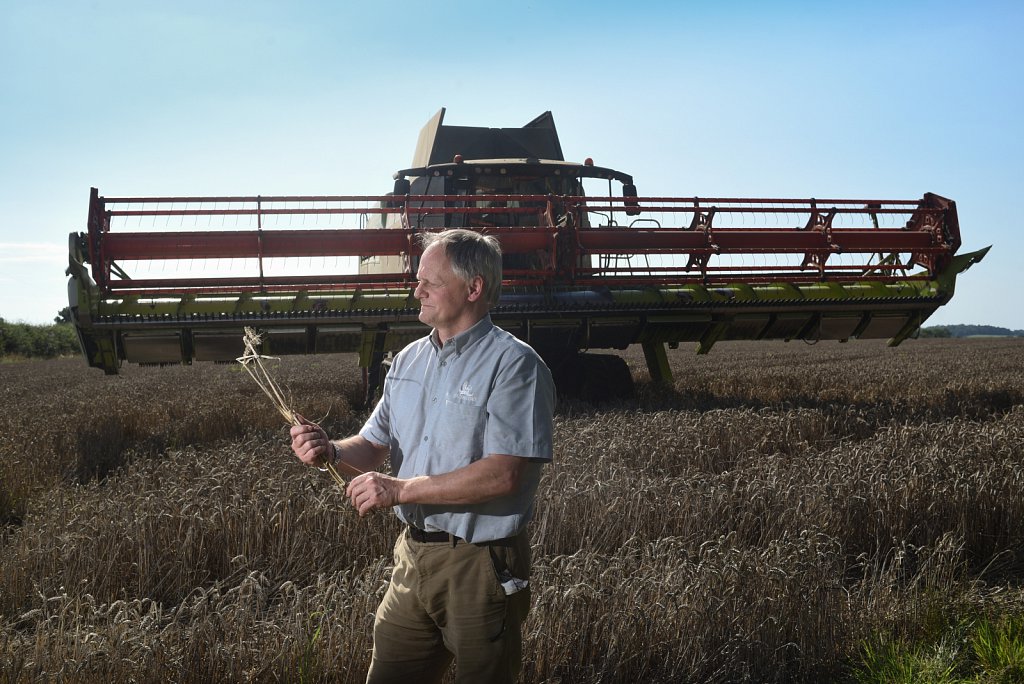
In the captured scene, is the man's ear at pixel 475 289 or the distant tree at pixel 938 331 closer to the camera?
the man's ear at pixel 475 289

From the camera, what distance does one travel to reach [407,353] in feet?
8.38

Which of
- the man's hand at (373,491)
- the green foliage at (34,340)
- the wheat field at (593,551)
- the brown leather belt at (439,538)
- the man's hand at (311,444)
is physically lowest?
the green foliage at (34,340)

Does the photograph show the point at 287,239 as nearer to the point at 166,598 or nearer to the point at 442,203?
the point at 442,203

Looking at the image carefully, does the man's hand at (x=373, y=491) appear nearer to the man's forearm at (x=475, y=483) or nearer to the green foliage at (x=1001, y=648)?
the man's forearm at (x=475, y=483)

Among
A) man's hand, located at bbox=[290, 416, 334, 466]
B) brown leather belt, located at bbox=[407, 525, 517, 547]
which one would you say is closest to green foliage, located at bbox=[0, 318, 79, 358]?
man's hand, located at bbox=[290, 416, 334, 466]

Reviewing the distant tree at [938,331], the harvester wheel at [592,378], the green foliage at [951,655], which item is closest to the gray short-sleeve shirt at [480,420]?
the green foliage at [951,655]

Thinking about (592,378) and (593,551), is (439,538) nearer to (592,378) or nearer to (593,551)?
(593,551)

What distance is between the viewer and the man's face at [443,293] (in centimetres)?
226

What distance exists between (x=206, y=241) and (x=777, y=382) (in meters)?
8.60

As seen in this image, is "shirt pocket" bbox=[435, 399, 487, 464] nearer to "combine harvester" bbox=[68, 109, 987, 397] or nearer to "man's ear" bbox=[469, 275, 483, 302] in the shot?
"man's ear" bbox=[469, 275, 483, 302]

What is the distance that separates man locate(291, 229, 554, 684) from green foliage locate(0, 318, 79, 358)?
1733 inches

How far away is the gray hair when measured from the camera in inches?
88.3

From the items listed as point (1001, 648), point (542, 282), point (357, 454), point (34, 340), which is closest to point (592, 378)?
point (542, 282)

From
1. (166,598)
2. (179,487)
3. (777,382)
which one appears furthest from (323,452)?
(777,382)
